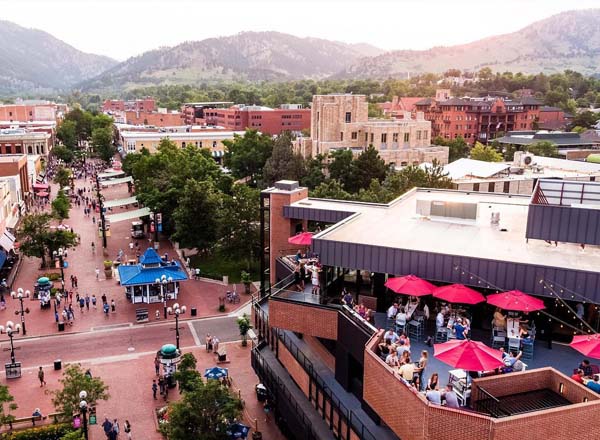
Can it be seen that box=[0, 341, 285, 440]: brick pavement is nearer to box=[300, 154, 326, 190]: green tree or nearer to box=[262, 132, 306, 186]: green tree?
box=[300, 154, 326, 190]: green tree

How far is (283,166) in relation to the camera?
70250 mm

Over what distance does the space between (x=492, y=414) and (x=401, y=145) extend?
7026 centimetres

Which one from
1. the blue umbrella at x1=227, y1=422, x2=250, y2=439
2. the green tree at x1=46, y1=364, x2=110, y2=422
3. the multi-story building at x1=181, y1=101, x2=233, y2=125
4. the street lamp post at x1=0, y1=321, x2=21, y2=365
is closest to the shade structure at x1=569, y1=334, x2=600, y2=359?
the blue umbrella at x1=227, y1=422, x2=250, y2=439

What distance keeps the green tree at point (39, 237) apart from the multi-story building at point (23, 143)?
59.2 metres

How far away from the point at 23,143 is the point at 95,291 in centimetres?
7126

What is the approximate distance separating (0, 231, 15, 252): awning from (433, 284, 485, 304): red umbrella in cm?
4375

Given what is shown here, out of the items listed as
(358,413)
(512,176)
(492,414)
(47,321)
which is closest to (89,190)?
(47,321)

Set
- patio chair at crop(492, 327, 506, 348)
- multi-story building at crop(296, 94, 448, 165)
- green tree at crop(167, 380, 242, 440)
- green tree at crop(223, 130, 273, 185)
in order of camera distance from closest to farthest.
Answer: patio chair at crop(492, 327, 506, 348) → green tree at crop(167, 380, 242, 440) → multi-story building at crop(296, 94, 448, 165) → green tree at crop(223, 130, 273, 185)

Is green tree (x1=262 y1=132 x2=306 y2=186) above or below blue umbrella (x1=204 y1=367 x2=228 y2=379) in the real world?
above

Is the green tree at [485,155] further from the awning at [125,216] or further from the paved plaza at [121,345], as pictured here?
the paved plaza at [121,345]

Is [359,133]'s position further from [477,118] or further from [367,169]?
[477,118]

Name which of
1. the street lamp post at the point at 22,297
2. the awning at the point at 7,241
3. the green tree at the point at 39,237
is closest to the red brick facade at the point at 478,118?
the green tree at the point at 39,237

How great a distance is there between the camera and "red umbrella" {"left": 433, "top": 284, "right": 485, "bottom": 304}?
57.3ft

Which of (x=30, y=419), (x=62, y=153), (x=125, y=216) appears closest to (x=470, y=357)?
(x=30, y=419)
